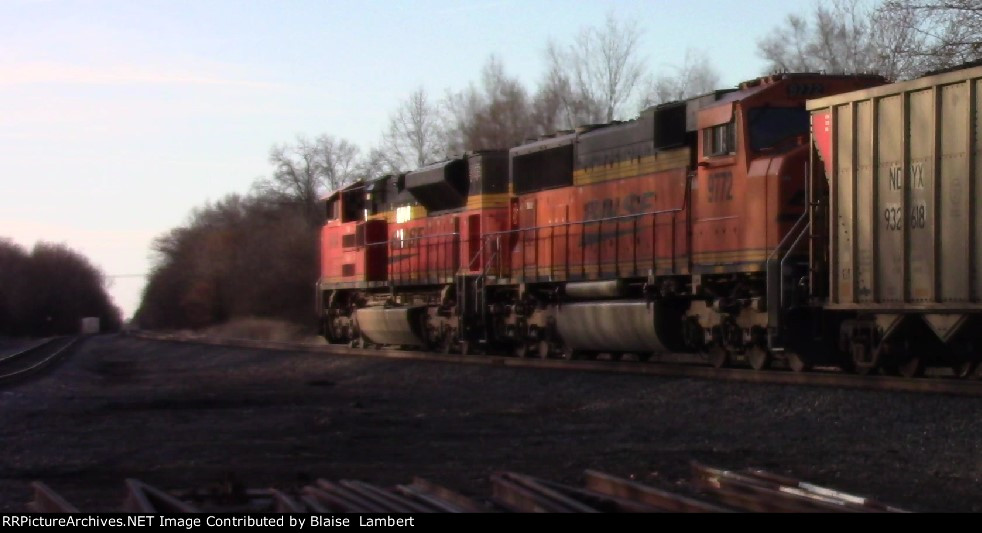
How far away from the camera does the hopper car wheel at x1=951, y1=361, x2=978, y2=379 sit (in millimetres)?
13477

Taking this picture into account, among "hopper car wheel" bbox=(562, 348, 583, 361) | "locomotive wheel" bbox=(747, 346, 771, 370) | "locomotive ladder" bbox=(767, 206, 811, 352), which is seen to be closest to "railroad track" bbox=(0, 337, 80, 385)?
"hopper car wheel" bbox=(562, 348, 583, 361)

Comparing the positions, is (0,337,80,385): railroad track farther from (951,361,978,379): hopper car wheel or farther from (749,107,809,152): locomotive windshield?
(951,361,978,379): hopper car wheel

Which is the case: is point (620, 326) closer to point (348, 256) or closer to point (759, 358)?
point (759, 358)

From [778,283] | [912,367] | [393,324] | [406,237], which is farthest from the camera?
[406,237]

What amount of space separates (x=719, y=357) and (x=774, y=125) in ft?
Result: 10.6

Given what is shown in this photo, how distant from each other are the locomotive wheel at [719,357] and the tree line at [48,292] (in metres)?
73.7

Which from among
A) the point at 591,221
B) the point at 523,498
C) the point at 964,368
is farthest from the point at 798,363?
the point at 523,498

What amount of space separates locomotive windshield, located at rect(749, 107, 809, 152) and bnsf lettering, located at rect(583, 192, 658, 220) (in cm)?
239

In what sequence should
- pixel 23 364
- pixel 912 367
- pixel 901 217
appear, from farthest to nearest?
pixel 23 364 → pixel 912 367 → pixel 901 217

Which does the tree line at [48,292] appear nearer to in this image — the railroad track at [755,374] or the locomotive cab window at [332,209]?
the locomotive cab window at [332,209]

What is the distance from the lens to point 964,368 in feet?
45.8

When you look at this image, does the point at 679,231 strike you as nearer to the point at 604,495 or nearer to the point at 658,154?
the point at 658,154

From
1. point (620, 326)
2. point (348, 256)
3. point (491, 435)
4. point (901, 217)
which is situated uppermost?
point (348, 256)

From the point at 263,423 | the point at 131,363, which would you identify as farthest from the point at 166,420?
the point at 131,363
